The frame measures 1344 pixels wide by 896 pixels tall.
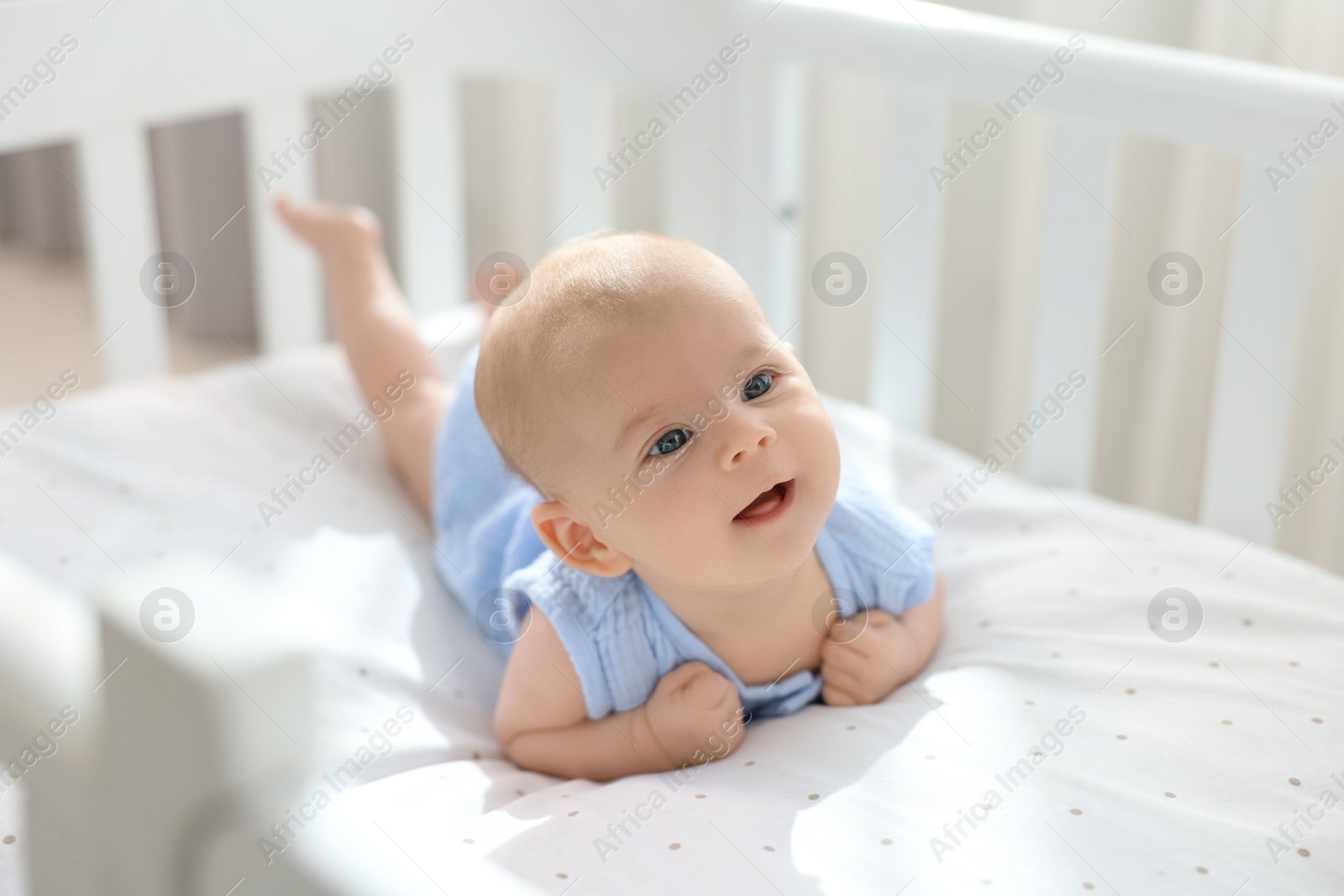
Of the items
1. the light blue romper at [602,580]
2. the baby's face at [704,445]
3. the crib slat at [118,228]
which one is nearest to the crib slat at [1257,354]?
the light blue romper at [602,580]

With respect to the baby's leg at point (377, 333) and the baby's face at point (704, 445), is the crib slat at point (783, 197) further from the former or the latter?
the baby's face at point (704, 445)

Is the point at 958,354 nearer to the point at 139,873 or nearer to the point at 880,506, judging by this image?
the point at 880,506

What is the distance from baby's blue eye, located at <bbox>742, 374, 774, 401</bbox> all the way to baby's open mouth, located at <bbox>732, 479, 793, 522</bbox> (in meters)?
0.06

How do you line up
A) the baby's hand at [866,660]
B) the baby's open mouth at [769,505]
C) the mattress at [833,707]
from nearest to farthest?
the mattress at [833,707] < the baby's open mouth at [769,505] < the baby's hand at [866,660]

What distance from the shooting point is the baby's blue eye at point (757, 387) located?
0.76 meters

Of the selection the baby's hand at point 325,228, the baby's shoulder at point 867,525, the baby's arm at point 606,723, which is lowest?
the baby's arm at point 606,723

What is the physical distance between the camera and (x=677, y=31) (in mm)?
1264

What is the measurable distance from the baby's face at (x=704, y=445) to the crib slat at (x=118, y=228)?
0.62 meters

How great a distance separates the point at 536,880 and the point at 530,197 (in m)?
1.64

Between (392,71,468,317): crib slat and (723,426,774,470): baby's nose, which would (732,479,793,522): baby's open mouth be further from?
(392,71,468,317): crib slat

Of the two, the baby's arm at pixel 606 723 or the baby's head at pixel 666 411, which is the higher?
the baby's head at pixel 666 411

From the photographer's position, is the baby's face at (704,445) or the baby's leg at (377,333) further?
the baby's leg at (377,333)

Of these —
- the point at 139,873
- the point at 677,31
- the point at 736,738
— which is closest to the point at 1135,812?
the point at 736,738

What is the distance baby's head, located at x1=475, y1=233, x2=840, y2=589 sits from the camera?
734mm
